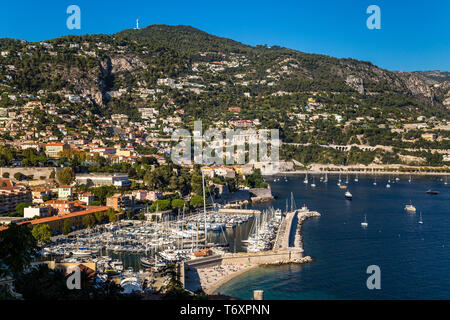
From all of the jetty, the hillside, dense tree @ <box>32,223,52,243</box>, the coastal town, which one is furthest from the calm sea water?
the hillside

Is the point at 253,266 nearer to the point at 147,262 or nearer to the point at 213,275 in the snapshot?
the point at 213,275

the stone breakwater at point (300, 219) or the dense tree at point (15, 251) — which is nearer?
the dense tree at point (15, 251)

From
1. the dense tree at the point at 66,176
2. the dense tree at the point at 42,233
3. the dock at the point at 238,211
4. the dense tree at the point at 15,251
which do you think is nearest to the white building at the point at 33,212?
the dense tree at the point at 42,233

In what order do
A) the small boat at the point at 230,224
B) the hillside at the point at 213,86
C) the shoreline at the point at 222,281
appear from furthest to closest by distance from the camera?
the hillside at the point at 213,86 < the small boat at the point at 230,224 < the shoreline at the point at 222,281

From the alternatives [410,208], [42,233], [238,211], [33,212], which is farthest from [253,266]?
[410,208]

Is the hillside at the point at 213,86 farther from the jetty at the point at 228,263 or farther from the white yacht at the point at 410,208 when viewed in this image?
the jetty at the point at 228,263

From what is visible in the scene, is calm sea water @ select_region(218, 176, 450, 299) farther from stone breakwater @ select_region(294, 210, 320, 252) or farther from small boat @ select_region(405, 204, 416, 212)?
small boat @ select_region(405, 204, 416, 212)

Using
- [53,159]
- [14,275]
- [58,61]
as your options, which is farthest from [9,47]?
[14,275]

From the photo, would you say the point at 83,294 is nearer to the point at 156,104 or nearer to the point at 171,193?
the point at 171,193

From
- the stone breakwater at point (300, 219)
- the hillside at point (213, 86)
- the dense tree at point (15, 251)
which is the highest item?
the hillside at point (213, 86)

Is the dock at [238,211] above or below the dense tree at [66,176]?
below

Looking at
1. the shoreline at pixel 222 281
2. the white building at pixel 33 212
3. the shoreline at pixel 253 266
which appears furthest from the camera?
the white building at pixel 33 212
